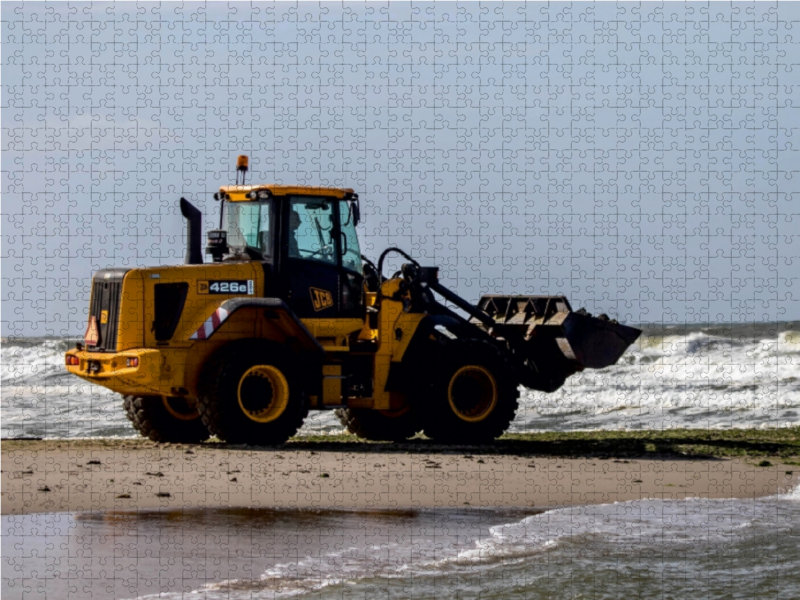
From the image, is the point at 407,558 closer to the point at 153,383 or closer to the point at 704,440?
the point at 153,383

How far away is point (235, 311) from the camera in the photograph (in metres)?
14.5

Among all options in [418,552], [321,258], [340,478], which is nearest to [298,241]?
[321,258]

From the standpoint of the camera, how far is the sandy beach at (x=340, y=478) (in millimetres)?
11094

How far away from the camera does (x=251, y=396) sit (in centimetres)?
1461

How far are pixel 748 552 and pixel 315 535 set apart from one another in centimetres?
320

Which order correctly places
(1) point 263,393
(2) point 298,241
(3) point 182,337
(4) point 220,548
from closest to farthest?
1. (4) point 220,548
2. (3) point 182,337
3. (1) point 263,393
4. (2) point 298,241

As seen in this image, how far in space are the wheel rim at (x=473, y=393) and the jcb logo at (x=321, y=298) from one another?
1.77 meters

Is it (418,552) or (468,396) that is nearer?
(418,552)

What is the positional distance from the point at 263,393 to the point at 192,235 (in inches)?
77.4

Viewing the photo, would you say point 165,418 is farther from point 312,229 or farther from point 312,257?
point 312,229

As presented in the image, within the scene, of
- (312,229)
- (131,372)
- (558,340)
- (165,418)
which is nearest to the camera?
(131,372)

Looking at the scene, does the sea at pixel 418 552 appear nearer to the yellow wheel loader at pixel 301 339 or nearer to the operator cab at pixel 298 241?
the yellow wheel loader at pixel 301 339

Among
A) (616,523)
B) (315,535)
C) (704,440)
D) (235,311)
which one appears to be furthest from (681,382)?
(315,535)

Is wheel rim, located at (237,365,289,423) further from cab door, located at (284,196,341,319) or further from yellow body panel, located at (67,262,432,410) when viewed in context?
cab door, located at (284,196,341,319)
